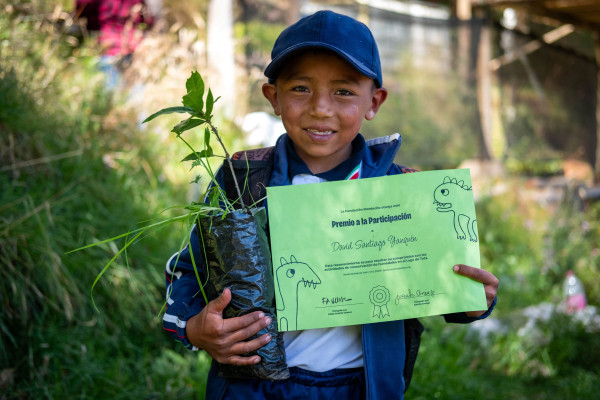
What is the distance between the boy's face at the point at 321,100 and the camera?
1829 millimetres

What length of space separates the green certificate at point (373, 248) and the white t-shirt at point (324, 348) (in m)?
0.16

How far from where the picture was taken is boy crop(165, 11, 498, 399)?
1.77 metres

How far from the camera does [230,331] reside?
161 centimetres

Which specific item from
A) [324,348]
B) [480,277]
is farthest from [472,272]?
[324,348]

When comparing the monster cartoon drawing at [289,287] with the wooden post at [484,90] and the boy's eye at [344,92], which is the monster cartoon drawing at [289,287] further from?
the wooden post at [484,90]

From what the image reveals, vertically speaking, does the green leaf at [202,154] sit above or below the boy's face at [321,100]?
below

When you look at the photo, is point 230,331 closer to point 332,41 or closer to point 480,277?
point 480,277

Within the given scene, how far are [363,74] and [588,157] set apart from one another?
7.21 m

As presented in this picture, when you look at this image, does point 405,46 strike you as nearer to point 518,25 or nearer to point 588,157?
point 518,25

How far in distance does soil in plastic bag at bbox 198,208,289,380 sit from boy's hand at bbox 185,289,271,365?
0.02 m

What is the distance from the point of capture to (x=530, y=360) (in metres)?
3.96

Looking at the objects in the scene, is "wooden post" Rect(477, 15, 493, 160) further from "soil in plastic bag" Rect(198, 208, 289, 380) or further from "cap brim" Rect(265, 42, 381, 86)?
"soil in plastic bag" Rect(198, 208, 289, 380)

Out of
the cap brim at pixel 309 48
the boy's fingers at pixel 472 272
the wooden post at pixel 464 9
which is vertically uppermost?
the wooden post at pixel 464 9

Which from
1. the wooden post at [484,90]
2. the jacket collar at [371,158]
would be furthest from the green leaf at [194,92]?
the wooden post at [484,90]
